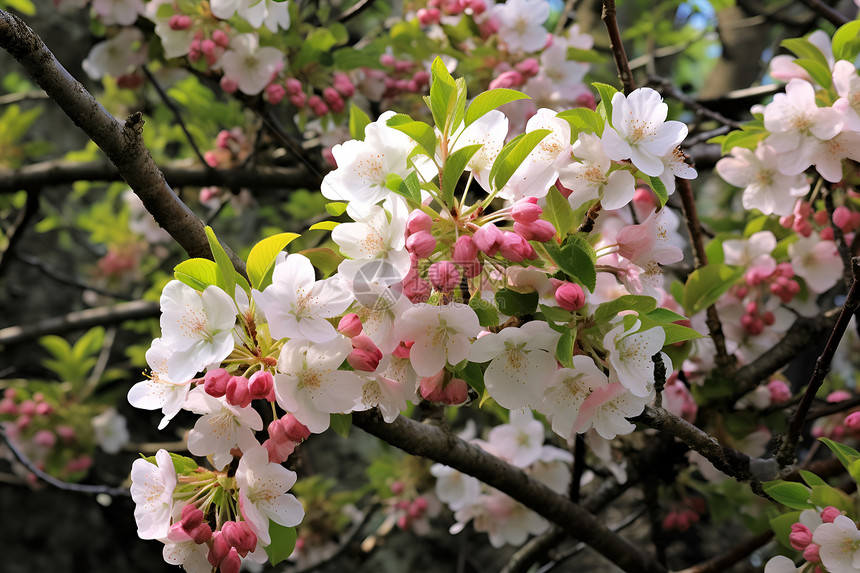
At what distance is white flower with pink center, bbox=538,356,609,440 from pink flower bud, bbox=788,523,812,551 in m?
0.41

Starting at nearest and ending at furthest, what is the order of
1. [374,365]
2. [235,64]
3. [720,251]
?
1. [374,365]
2. [720,251]
3. [235,64]

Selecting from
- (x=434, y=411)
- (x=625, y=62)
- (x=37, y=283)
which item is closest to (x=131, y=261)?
(x=37, y=283)

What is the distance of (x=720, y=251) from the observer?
5.00 ft

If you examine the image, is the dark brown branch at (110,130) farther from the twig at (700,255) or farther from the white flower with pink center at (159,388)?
the twig at (700,255)

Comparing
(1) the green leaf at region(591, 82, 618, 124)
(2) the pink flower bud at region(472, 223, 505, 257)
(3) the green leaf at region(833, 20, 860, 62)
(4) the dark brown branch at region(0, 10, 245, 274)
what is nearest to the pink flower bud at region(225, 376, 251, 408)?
(4) the dark brown branch at region(0, 10, 245, 274)

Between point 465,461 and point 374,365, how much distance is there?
50 centimetres

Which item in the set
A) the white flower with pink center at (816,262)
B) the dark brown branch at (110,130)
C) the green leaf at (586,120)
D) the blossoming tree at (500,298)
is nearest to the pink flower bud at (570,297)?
the blossoming tree at (500,298)

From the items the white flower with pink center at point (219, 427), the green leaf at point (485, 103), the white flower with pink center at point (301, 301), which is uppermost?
the green leaf at point (485, 103)

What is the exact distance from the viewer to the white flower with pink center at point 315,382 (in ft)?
2.73

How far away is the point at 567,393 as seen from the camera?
93 cm

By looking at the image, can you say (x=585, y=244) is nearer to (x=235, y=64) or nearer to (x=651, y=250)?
(x=651, y=250)

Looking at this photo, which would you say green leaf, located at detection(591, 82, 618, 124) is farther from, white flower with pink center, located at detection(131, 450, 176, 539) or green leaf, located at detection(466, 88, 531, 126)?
white flower with pink center, located at detection(131, 450, 176, 539)

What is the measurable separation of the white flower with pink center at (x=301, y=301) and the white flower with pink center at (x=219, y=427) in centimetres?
13

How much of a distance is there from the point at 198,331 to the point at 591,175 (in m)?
0.53
